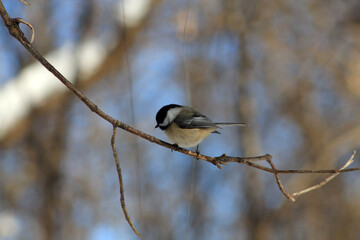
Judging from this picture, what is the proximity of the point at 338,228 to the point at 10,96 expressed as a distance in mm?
2724

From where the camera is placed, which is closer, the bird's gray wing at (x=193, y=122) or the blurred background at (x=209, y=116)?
the bird's gray wing at (x=193, y=122)

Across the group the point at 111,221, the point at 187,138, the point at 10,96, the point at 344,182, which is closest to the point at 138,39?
the point at 10,96

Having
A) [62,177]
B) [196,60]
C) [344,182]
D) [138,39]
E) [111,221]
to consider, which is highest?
[138,39]

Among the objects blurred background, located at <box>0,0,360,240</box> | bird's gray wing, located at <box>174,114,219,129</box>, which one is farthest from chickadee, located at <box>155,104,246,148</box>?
blurred background, located at <box>0,0,360,240</box>

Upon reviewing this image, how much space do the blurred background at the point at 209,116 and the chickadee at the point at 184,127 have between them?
1081 mm

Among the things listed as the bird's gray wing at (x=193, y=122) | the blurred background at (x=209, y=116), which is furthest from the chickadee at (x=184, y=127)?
the blurred background at (x=209, y=116)

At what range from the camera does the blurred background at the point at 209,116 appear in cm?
267

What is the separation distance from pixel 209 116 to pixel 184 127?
1.34 meters

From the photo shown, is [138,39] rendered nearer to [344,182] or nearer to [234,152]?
[234,152]

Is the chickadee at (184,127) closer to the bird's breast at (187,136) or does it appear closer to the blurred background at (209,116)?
the bird's breast at (187,136)

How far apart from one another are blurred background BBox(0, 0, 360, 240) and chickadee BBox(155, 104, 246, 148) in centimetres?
108

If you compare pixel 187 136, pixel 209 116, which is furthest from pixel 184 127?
pixel 209 116

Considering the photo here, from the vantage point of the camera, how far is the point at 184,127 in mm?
1428

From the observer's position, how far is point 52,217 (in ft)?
9.06
